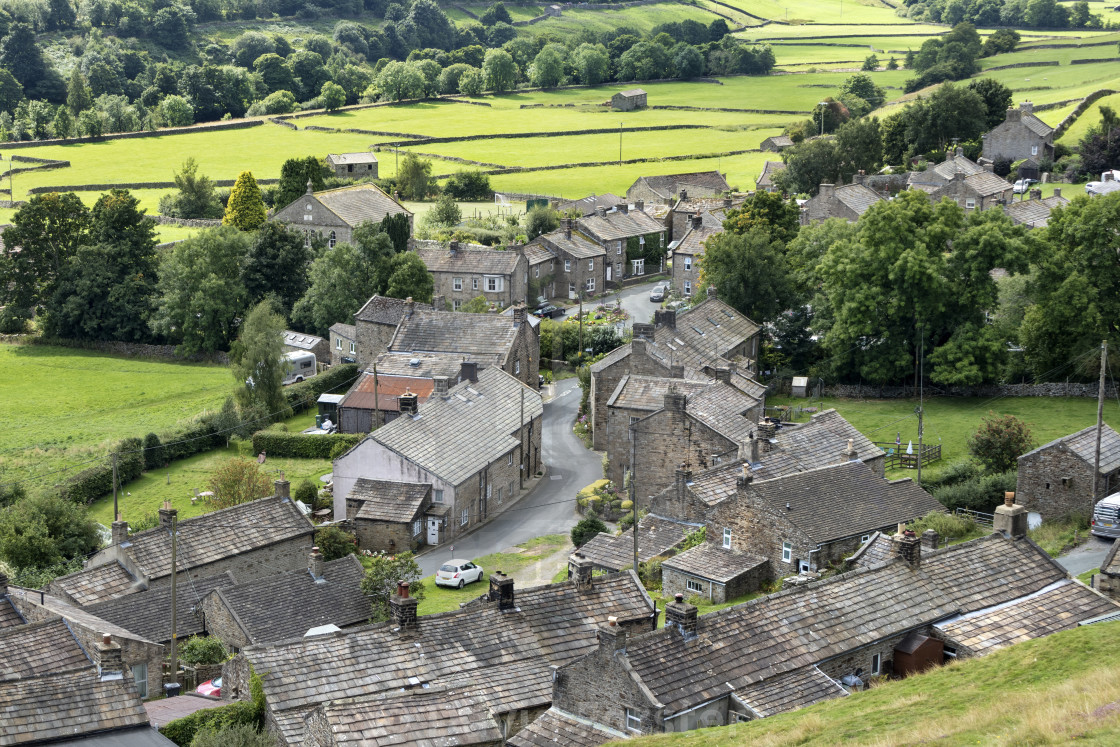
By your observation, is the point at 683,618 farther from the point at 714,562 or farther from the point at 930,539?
the point at 714,562

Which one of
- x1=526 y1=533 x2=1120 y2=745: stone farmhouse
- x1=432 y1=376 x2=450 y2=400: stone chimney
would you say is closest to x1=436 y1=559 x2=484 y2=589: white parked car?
x1=432 y1=376 x2=450 y2=400: stone chimney

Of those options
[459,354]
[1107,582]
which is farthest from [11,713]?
[459,354]

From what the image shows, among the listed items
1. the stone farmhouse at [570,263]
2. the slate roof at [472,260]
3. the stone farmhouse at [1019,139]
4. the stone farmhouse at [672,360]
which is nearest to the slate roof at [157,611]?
the stone farmhouse at [672,360]

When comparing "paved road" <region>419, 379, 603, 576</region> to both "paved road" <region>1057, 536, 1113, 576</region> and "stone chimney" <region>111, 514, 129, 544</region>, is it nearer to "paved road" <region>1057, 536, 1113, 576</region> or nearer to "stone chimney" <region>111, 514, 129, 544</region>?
"stone chimney" <region>111, 514, 129, 544</region>

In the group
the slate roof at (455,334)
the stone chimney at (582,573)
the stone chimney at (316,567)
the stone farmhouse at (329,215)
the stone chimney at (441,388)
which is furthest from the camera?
the stone farmhouse at (329,215)

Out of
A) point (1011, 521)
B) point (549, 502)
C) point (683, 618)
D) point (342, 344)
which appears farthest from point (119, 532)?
point (342, 344)

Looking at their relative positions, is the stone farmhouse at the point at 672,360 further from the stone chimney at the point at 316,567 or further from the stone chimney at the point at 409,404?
the stone chimney at the point at 316,567
